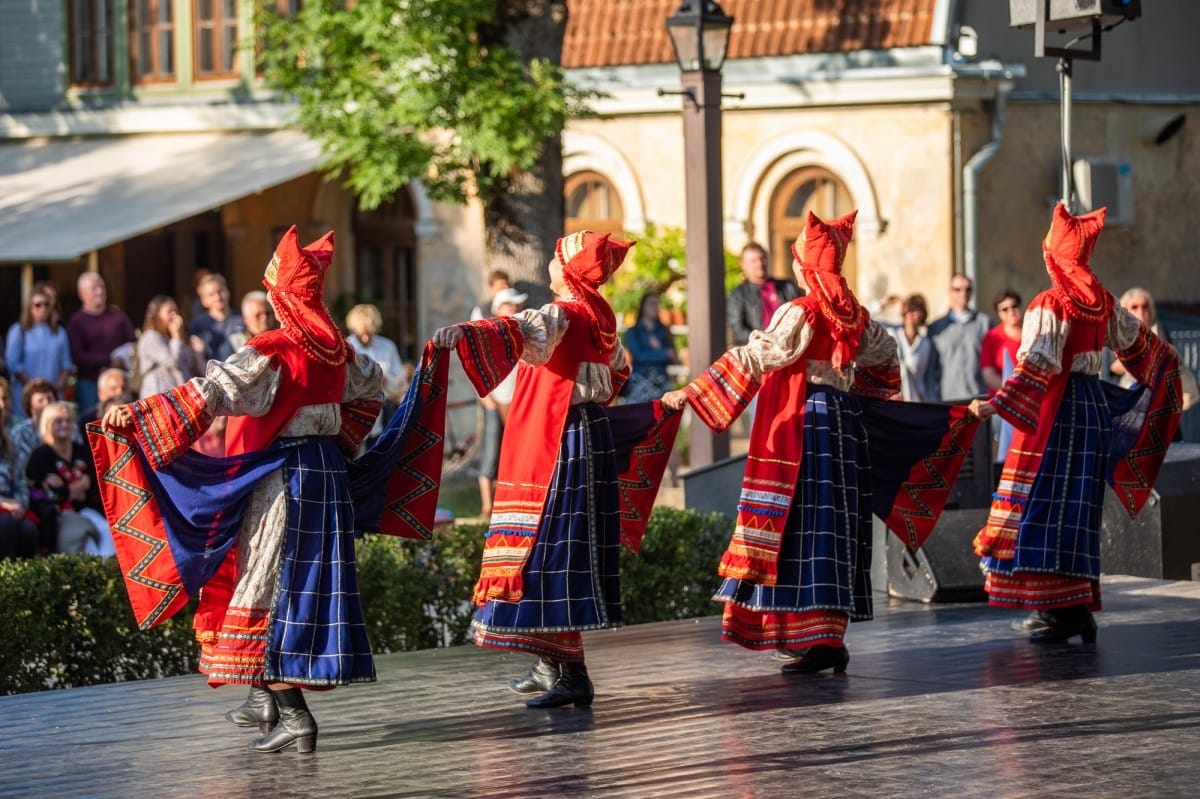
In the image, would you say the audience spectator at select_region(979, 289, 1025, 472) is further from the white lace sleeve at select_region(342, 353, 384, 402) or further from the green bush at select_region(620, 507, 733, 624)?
the white lace sleeve at select_region(342, 353, 384, 402)

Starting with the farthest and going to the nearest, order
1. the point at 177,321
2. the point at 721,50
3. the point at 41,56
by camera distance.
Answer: the point at 41,56
the point at 177,321
the point at 721,50

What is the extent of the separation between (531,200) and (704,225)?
3.15m

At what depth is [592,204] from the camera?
1959 cm

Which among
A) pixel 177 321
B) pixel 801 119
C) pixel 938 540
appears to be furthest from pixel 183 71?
pixel 938 540

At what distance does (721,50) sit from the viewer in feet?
37.7

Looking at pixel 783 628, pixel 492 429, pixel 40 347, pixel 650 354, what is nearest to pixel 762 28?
pixel 650 354

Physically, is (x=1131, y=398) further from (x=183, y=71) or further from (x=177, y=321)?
(x=183, y=71)

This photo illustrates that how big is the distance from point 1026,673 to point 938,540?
2028 mm

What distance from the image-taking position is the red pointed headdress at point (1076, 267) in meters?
8.55

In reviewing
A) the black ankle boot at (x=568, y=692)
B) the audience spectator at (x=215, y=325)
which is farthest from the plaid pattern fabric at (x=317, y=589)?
the audience spectator at (x=215, y=325)

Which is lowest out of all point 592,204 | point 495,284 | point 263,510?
point 263,510

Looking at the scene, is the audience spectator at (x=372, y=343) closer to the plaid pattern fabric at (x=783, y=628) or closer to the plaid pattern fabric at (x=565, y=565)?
the plaid pattern fabric at (x=783, y=628)

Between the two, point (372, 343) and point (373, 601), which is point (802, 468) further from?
point (372, 343)

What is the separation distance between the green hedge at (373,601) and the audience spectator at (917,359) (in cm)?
373
